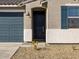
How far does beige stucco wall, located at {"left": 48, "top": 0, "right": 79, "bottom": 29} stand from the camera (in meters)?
24.7

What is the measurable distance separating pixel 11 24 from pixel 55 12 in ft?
14.7

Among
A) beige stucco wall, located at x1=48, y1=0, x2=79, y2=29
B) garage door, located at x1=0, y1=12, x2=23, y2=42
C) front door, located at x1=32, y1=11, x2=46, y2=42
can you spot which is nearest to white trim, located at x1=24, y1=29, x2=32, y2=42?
garage door, located at x1=0, y1=12, x2=23, y2=42

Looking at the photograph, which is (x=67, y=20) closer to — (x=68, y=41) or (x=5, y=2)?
(x=68, y=41)

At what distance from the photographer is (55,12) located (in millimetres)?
24781

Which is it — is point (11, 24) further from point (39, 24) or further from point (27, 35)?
point (39, 24)

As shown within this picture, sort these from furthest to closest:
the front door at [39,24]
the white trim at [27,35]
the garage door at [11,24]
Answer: the front door at [39,24], the garage door at [11,24], the white trim at [27,35]

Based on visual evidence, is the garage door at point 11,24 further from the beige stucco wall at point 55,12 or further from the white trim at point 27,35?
the beige stucco wall at point 55,12

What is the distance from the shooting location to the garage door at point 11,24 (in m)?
27.4

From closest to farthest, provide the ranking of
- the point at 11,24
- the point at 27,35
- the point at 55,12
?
the point at 55,12, the point at 27,35, the point at 11,24

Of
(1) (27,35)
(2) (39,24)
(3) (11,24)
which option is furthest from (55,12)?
(3) (11,24)

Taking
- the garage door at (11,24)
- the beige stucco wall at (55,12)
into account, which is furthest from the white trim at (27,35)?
the beige stucco wall at (55,12)

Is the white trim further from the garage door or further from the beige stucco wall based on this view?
the beige stucco wall

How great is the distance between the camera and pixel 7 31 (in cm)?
2750

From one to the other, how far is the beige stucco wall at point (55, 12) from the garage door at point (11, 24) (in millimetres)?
3449
